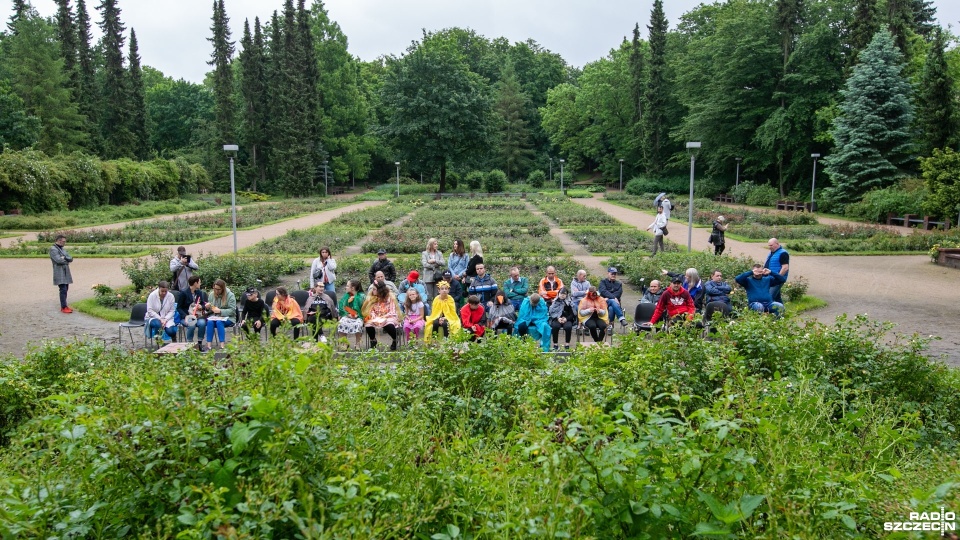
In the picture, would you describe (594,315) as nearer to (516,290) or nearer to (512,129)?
(516,290)

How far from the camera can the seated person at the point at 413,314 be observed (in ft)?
33.2

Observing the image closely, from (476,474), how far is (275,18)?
67.3m

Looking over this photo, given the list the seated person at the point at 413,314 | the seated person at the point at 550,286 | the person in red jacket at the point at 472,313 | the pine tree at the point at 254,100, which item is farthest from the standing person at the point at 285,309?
the pine tree at the point at 254,100

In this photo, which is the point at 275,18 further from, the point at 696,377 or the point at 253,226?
the point at 696,377

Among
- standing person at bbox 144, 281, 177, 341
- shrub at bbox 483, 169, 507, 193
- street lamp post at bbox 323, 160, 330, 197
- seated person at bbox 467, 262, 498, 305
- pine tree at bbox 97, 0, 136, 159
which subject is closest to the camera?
standing person at bbox 144, 281, 177, 341

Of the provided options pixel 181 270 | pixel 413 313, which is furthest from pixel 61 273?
pixel 413 313

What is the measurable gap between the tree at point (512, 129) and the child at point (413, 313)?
67.0 meters

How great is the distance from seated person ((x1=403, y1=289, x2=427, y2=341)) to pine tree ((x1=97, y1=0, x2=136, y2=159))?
53316mm

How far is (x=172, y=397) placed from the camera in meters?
2.88

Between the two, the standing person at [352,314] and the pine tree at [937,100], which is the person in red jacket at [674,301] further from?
the pine tree at [937,100]

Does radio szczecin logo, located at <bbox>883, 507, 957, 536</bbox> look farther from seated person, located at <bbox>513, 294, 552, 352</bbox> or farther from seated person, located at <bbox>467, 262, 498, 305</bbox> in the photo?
seated person, located at <bbox>467, 262, 498, 305</bbox>

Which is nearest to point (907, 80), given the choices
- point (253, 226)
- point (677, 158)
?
point (677, 158)

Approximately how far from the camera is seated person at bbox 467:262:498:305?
11.3m

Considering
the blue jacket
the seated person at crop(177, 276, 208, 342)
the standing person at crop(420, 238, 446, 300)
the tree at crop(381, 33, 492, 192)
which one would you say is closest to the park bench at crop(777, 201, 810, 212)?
the tree at crop(381, 33, 492, 192)
